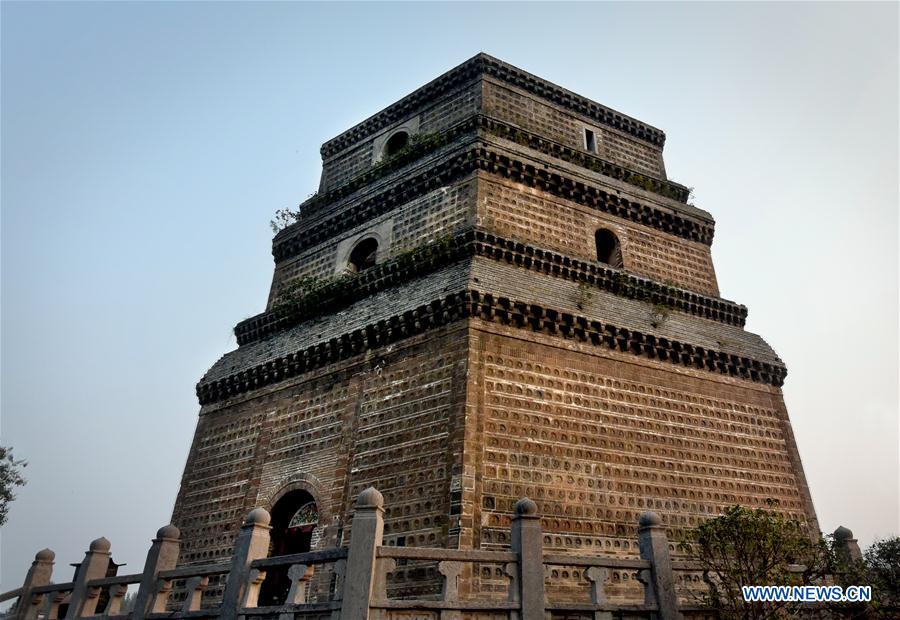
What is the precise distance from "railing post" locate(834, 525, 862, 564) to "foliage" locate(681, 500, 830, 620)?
0.94 metres

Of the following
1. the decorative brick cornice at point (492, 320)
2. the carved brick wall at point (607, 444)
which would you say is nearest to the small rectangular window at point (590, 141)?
the decorative brick cornice at point (492, 320)

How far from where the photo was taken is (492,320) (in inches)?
493

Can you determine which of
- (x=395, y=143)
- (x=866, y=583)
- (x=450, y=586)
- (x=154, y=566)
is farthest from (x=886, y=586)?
(x=395, y=143)

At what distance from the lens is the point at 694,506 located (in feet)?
41.3

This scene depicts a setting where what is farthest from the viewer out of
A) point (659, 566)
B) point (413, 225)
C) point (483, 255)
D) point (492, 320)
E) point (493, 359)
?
point (413, 225)

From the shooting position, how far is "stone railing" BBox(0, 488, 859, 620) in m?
7.45

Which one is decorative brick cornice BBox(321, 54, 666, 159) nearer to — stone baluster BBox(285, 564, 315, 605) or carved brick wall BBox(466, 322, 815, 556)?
carved brick wall BBox(466, 322, 815, 556)

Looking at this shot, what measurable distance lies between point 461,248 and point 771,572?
8.39 metres

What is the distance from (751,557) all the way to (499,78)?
→ 14399 millimetres

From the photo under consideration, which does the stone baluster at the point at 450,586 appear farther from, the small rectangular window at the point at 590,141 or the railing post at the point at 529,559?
the small rectangular window at the point at 590,141

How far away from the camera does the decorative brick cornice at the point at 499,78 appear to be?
18297 millimetres

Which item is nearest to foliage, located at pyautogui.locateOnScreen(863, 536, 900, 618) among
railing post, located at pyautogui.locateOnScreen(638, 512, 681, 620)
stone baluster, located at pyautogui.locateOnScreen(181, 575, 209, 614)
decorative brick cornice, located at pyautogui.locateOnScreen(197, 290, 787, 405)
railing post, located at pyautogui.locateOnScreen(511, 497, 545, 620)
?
railing post, located at pyautogui.locateOnScreen(638, 512, 681, 620)

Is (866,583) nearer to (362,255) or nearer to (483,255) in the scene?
(483,255)

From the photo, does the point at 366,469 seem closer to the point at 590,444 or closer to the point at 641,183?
the point at 590,444
